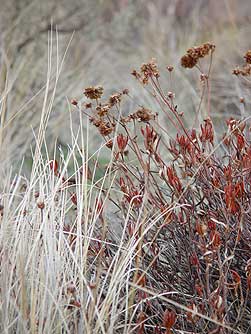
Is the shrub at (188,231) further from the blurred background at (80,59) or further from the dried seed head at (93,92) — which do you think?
the blurred background at (80,59)

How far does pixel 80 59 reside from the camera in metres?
5.77

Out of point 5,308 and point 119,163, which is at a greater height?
point 119,163

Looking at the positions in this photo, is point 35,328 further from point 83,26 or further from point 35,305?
point 83,26

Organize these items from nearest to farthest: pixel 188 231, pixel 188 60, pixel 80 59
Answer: pixel 188 231 < pixel 188 60 < pixel 80 59

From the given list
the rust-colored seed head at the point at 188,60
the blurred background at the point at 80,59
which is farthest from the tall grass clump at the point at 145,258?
the blurred background at the point at 80,59

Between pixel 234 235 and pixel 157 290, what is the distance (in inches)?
11.5

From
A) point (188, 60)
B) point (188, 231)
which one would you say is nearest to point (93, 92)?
point (188, 60)

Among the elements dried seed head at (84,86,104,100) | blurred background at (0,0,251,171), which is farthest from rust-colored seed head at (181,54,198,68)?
blurred background at (0,0,251,171)

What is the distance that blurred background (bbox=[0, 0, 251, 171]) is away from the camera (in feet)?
14.9

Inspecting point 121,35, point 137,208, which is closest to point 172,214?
point 137,208

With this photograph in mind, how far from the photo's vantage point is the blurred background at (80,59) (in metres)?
4.55

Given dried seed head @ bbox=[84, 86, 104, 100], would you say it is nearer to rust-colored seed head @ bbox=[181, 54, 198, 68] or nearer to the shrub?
A: the shrub

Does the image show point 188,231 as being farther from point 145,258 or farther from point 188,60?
point 188,60

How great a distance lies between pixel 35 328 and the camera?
6.40 ft
